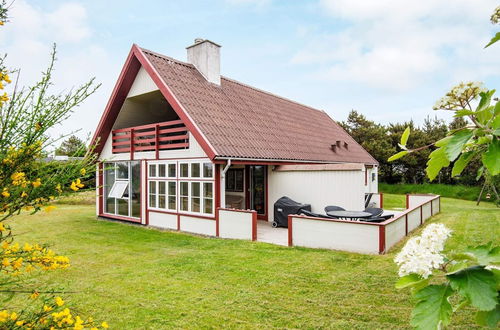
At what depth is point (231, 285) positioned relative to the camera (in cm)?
598

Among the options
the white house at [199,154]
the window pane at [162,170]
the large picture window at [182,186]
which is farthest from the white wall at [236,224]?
the window pane at [162,170]

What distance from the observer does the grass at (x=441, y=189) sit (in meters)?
24.3

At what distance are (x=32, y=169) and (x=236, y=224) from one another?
24.9 feet

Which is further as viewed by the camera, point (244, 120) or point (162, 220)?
point (244, 120)

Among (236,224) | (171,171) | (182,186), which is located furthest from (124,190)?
(236,224)

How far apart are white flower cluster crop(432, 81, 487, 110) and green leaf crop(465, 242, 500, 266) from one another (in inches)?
34.9

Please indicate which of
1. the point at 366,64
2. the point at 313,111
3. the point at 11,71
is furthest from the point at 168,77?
the point at 366,64

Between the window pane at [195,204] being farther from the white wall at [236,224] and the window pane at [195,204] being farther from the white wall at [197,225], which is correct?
the white wall at [236,224]

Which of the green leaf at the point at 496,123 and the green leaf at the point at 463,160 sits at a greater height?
the green leaf at the point at 496,123

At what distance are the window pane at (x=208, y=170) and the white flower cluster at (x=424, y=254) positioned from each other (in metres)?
9.27

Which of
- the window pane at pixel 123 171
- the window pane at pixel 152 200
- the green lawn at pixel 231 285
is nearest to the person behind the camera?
the green lawn at pixel 231 285

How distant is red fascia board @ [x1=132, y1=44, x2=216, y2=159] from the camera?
10.1 m

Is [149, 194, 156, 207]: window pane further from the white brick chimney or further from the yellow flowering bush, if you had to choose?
the yellow flowering bush

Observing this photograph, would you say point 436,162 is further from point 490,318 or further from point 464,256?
point 490,318
